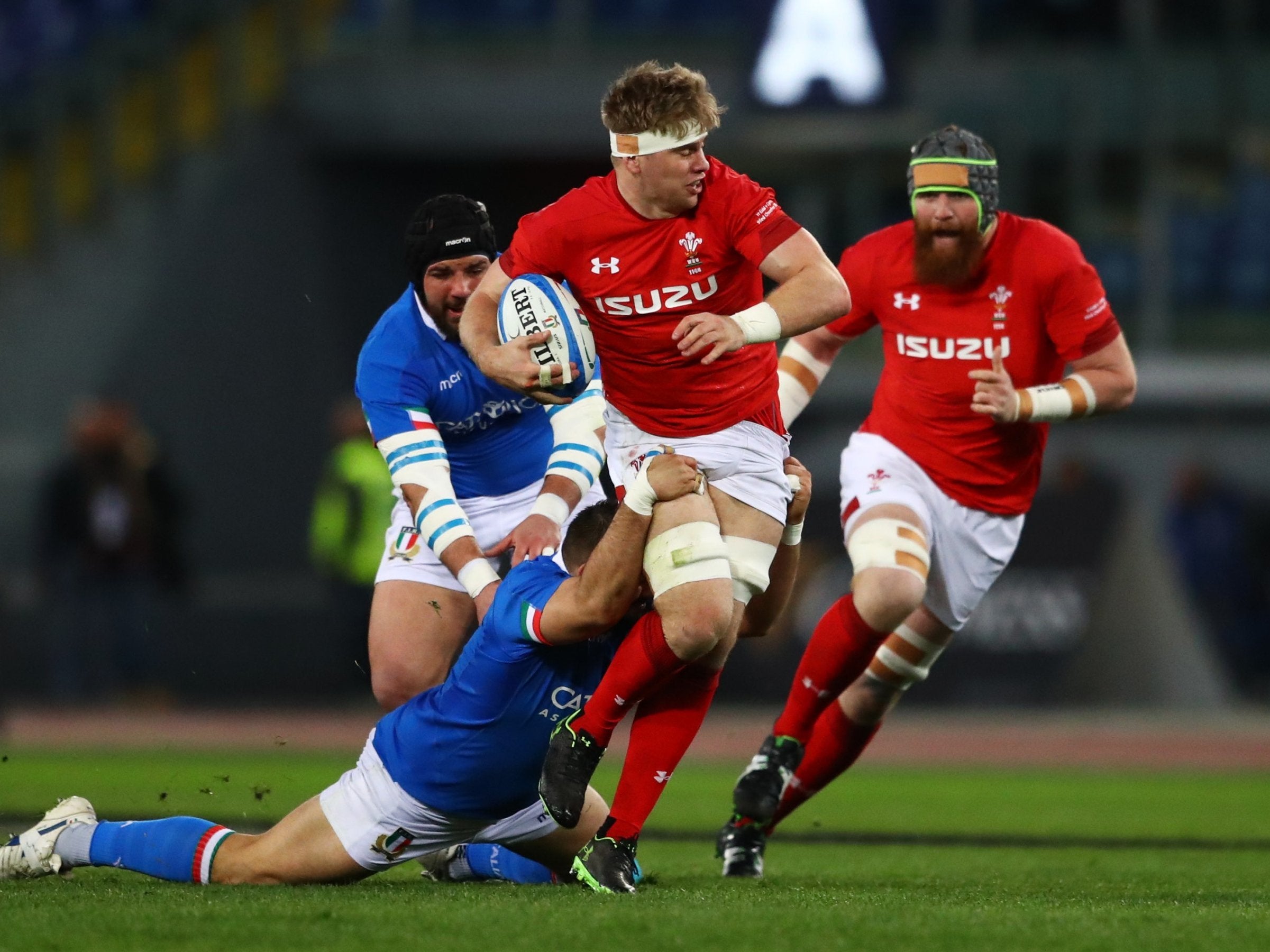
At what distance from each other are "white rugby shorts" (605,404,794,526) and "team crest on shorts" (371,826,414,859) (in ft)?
4.22

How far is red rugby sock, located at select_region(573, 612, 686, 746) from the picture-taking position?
5219 mm

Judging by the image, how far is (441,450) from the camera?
643cm

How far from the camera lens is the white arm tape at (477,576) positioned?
6004mm

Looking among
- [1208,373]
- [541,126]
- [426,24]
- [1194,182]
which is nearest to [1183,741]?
[1208,373]

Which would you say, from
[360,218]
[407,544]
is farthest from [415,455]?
[360,218]

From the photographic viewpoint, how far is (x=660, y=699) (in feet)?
18.3

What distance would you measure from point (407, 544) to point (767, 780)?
1480 millimetres

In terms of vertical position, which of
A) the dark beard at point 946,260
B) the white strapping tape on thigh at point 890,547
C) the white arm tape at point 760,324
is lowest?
the white strapping tape on thigh at point 890,547

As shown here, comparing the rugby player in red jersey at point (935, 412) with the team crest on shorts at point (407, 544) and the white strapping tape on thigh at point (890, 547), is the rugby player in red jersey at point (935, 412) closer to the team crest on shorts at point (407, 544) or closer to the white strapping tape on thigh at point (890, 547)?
the white strapping tape on thigh at point (890, 547)

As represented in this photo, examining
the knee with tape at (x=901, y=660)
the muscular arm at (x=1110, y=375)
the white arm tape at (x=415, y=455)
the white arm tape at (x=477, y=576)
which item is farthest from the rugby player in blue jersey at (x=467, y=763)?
the muscular arm at (x=1110, y=375)

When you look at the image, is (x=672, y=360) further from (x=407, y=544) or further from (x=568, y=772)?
(x=407, y=544)

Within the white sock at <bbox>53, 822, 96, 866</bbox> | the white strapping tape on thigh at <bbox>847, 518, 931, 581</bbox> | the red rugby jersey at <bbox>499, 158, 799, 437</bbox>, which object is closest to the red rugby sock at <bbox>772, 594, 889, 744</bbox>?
the white strapping tape on thigh at <bbox>847, 518, 931, 581</bbox>

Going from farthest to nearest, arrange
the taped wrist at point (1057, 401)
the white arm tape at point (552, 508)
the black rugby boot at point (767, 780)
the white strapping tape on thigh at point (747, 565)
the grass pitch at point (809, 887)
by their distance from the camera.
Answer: the taped wrist at point (1057, 401) < the black rugby boot at point (767, 780) < the white arm tape at point (552, 508) < the white strapping tape on thigh at point (747, 565) < the grass pitch at point (809, 887)

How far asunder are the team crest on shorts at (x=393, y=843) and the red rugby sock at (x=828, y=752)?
1.91m
